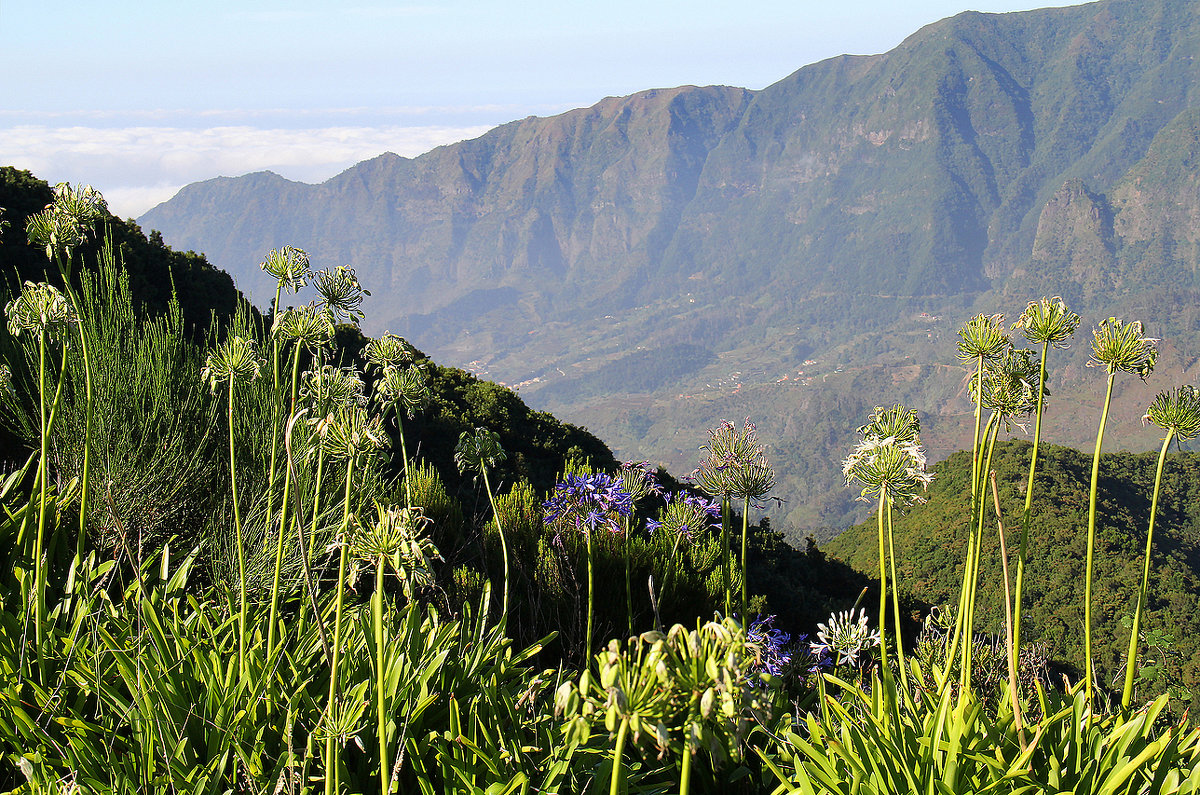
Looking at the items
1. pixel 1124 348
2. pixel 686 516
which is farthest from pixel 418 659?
pixel 1124 348

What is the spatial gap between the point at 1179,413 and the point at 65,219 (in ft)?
14.4

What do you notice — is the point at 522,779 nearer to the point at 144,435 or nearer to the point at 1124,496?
the point at 144,435

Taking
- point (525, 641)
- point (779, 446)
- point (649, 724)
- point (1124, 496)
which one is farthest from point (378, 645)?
point (779, 446)

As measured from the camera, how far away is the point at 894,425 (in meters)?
2.85

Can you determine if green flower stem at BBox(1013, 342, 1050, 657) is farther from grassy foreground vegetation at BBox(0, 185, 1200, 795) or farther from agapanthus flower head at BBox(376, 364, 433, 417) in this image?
agapanthus flower head at BBox(376, 364, 433, 417)

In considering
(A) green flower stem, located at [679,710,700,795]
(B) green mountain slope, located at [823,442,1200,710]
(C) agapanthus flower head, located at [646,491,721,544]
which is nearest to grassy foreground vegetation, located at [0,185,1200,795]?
(A) green flower stem, located at [679,710,700,795]

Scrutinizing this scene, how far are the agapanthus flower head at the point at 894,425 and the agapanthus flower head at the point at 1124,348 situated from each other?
0.60 metres

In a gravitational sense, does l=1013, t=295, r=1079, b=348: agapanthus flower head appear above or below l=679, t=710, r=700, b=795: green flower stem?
above

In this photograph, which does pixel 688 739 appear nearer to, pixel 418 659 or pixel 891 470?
pixel 891 470

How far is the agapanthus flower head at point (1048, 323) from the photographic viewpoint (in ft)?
8.44

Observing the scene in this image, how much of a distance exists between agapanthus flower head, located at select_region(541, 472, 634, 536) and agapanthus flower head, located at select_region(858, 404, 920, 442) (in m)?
1.36

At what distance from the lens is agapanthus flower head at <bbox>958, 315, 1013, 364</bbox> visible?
8.51ft

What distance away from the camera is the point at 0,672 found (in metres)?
2.98

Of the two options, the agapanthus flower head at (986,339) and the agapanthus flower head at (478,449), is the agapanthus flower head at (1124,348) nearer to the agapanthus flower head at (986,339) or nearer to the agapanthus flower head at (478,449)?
the agapanthus flower head at (986,339)
